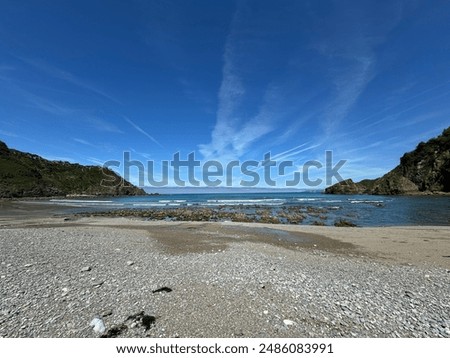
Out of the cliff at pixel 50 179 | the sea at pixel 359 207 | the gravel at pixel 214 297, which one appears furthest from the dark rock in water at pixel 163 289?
the cliff at pixel 50 179

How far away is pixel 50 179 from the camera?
128m

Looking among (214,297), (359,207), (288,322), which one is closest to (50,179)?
(359,207)

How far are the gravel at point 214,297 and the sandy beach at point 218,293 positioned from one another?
0.03 m

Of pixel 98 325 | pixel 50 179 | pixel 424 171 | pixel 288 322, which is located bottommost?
pixel 288 322

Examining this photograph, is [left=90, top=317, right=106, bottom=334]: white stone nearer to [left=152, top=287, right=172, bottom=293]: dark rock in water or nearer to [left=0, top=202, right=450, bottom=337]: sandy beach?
[left=0, top=202, right=450, bottom=337]: sandy beach

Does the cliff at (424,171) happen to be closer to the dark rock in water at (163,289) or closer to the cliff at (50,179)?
the dark rock in water at (163,289)

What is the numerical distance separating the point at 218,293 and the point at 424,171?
144814 mm

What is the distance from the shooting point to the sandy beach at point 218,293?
496 centimetres

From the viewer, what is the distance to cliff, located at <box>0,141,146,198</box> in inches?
3797

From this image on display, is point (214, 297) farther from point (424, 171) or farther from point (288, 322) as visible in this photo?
point (424, 171)

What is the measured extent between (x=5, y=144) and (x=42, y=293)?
166 meters

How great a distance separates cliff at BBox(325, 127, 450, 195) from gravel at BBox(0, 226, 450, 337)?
123071 mm
